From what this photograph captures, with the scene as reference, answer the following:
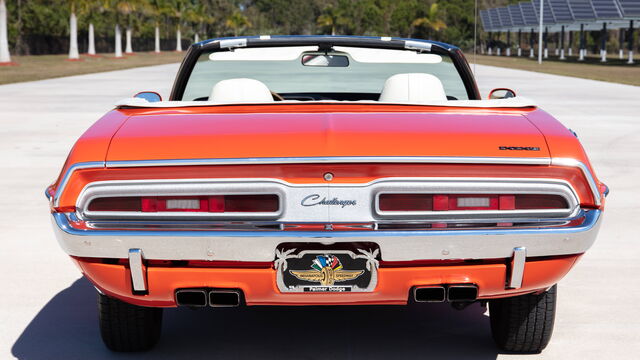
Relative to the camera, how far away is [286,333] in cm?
440

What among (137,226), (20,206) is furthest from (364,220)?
(20,206)

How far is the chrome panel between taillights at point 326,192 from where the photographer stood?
3307 mm

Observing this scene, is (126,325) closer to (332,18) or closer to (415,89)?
(415,89)

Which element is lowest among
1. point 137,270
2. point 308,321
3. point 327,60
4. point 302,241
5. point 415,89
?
point 308,321

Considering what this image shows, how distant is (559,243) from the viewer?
3.42m

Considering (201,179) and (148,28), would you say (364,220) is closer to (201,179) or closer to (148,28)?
(201,179)

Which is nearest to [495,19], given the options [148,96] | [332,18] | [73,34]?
[332,18]

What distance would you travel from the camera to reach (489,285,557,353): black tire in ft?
12.8

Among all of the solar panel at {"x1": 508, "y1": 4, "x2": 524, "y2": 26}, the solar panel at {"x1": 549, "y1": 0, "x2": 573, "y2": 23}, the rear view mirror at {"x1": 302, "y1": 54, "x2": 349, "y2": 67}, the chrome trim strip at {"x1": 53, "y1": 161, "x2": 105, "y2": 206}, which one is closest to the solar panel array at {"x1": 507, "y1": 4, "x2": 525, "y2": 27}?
the solar panel at {"x1": 508, "y1": 4, "x2": 524, "y2": 26}

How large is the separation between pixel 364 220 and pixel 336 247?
15 centimetres

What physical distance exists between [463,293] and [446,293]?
7 cm

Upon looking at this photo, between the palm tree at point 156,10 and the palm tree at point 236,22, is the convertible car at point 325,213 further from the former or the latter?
the palm tree at point 236,22

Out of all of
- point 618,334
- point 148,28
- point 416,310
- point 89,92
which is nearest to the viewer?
point 618,334

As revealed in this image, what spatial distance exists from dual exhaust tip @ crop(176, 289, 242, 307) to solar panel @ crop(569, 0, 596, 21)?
2578 inches
